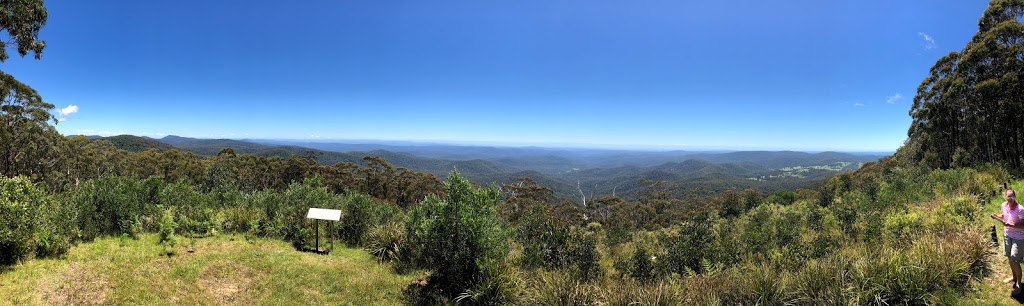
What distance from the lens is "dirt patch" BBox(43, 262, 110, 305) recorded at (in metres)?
7.26

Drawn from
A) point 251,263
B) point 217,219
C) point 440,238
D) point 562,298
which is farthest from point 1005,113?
point 217,219

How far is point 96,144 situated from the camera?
4847 cm

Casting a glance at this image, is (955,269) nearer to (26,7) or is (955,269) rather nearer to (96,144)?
(26,7)

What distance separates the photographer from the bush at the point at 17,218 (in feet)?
24.8

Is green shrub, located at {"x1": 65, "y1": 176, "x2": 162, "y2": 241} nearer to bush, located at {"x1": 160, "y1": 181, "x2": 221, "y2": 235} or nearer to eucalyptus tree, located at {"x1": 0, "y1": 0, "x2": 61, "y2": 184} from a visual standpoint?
bush, located at {"x1": 160, "y1": 181, "x2": 221, "y2": 235}

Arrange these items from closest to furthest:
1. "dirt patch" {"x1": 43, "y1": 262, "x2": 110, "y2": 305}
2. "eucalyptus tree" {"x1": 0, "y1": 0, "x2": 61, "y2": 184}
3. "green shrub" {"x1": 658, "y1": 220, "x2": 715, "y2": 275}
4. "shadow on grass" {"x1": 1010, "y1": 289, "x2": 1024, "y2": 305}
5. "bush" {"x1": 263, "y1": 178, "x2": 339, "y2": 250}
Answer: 1. "shadow on grass" {"x1": 1010, "y1": 289, "x2": 1024, "y2": 305}
2. "dirt patch" {"x1": 43, "y1": 262, "x2": 110, "y2": 305}
3. "green shrub" {"x1": 658, "y1": 220, "x2": 715, "y2": 275}
4. "bush" {"x1": 263, "y1": 178, "x2": 339, "y2": 250}
5. "eucalyptus tree" {"x1": 0, "y1": 0, "x2": 61, "y2": 184}

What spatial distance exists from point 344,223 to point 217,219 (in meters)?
4.24

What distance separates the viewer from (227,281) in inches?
371

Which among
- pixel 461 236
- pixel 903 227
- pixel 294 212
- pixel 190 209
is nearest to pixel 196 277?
pixel 294 212

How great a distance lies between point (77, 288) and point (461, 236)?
293 inches

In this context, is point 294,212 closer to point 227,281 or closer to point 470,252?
point 227,281

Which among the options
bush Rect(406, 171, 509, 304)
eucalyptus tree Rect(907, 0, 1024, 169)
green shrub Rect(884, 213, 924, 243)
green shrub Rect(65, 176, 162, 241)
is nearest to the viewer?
bush Rect(406, 171, 509, 304)

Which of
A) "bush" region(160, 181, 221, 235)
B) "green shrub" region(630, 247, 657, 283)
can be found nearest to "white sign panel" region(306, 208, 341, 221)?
"bush" region(160, 181, 221, 235)

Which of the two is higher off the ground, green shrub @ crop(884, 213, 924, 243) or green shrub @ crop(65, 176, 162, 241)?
green shrub @ crop(884, 213, 924, 243)
